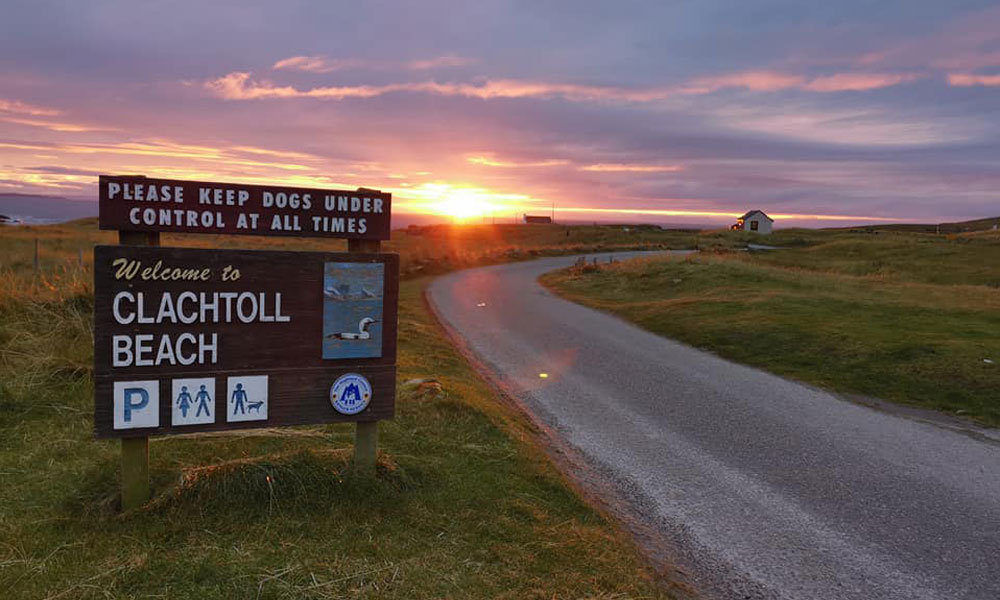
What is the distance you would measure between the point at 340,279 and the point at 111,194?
1.62 m

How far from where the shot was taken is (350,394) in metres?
4.92

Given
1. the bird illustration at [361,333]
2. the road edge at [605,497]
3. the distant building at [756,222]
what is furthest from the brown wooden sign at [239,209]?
the distant building at [756,222]

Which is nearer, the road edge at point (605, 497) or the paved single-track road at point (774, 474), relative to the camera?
the road edge at point (605, 497)

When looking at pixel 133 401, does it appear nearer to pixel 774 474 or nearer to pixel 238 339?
pixel 238 339

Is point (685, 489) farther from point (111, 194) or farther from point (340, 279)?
point (111, 194)

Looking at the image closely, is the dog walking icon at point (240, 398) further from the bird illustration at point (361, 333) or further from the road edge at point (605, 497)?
the road edge at point (605, 497)

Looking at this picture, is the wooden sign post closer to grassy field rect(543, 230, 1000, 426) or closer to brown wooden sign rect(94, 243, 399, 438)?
brown wooden sign rect(94, 243, 399, 438)

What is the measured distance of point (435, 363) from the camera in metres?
10.4

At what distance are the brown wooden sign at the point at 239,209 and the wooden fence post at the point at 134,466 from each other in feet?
0.27

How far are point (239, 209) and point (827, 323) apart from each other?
43.9ft

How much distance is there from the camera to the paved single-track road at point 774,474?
456cm

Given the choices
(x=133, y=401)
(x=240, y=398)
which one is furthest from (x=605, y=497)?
(x=133, y=401)

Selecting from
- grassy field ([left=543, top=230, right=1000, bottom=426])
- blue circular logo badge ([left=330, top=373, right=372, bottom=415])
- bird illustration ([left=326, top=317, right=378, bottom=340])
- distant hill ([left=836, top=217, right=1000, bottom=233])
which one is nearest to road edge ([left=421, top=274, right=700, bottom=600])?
blue circular logo badge ([left=330, top=373, right=372, bottom=415])

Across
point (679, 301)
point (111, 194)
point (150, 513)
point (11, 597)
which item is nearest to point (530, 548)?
point (150, 513)
